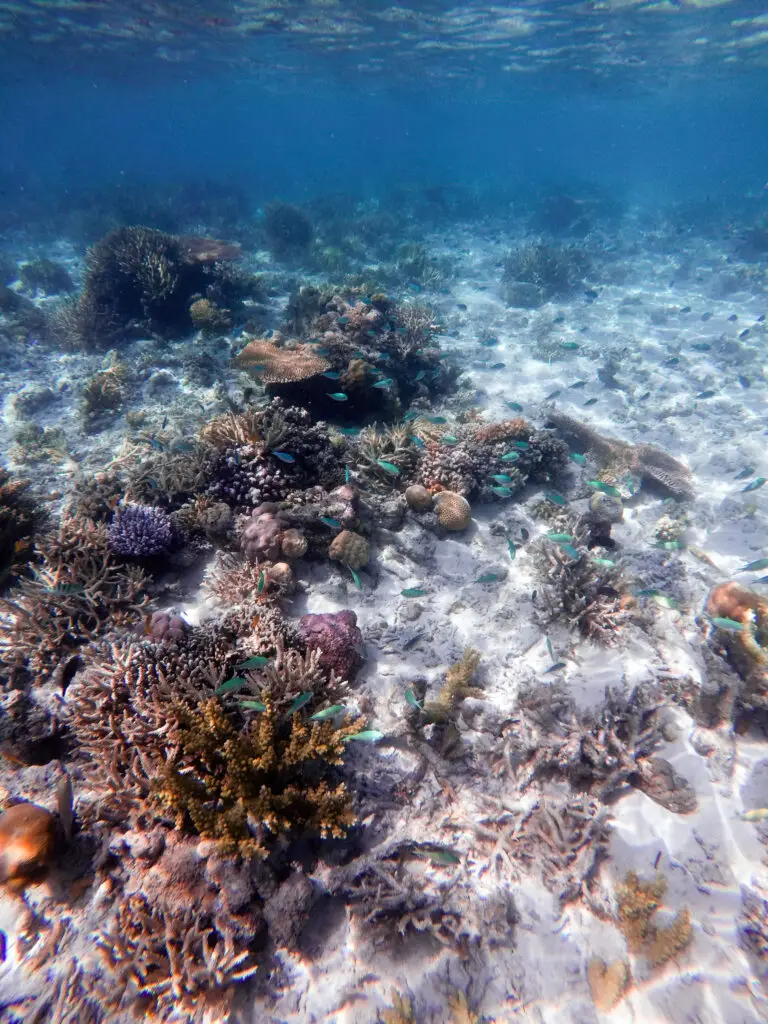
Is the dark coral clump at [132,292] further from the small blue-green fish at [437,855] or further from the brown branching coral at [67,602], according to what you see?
the small blue-green fish at [437,855]

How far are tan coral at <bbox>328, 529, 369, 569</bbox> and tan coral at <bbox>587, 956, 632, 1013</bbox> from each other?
4250 millimetres

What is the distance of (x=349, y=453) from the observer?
25.2 feet

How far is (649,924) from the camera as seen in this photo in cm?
377

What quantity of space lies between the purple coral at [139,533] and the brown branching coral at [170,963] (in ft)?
12.0

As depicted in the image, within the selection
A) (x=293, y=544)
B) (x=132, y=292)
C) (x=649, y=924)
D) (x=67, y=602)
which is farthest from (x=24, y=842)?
(x=132, y=292)

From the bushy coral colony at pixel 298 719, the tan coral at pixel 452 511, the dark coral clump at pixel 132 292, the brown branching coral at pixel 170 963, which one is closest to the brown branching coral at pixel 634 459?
the bushy coral colony at pixel 298 719

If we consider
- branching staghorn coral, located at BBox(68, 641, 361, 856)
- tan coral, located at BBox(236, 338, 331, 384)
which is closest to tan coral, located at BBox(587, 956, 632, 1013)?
branching staghorn coral, located at BBox(68, 641, 361, 856)

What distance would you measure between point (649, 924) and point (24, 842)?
4.85 m

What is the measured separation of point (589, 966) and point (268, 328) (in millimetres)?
14583

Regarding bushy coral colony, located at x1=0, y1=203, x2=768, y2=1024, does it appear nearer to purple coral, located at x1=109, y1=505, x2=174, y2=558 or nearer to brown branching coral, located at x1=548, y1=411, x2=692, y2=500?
purple coral, located at x1=109, y1=505, x2=174, y2=558

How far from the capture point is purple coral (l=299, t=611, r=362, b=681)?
4957mm

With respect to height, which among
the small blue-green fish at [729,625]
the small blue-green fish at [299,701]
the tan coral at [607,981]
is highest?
the small blue-green fish at [299,701]

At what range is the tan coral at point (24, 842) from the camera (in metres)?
3.34

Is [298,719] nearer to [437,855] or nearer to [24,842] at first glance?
[437,855]
